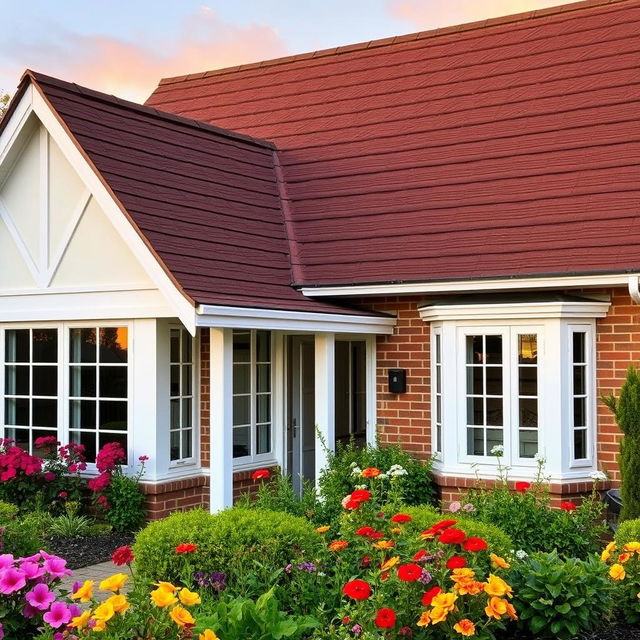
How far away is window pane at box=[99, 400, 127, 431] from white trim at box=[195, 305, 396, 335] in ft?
7.21

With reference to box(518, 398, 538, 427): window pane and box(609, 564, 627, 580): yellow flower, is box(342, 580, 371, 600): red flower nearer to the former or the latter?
box(609, 564, 627, 580): yellow flower

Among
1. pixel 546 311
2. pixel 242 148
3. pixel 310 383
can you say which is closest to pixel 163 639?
pixel 546 311

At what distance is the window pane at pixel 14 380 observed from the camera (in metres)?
11.9

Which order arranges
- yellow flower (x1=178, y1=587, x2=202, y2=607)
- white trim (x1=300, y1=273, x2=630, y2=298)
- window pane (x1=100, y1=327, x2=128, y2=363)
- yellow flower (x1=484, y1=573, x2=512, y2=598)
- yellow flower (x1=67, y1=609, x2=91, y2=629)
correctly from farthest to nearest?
window pane (x1=100, y1=327, x2=128, y2=363) < white trim (x1=300, y1=273, x2=630, y2=298) < yellow flower (x1=484, y1=573, x2=512, y2=598) < yellow flower (x1=178, y1=587, x2=202, y2=607) < yellow flower (x1=67, y1=609, x2=91, y2=629)

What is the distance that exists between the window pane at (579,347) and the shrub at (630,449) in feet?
5.53

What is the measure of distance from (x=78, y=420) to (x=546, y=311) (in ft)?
18.6

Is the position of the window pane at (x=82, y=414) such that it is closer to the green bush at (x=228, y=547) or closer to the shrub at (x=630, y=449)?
the green bush at (x=228, y=547)

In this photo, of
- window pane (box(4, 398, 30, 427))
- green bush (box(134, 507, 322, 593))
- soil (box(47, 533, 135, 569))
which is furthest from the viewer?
window pane (box(4, 398, 30, 427))

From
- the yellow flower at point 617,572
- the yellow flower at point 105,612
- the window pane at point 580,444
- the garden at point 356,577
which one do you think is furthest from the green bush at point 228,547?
the window pane at point 580,444

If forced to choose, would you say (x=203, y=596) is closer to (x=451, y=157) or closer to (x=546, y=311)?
(x=546, y=311)

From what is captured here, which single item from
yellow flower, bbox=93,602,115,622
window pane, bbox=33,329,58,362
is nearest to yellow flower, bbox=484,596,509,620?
yellow flower, bbox=93,602,115,622

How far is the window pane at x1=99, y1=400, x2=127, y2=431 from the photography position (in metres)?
10.9

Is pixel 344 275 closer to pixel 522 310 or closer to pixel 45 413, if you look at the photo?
pixel 522 310

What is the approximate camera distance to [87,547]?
9.66 m
